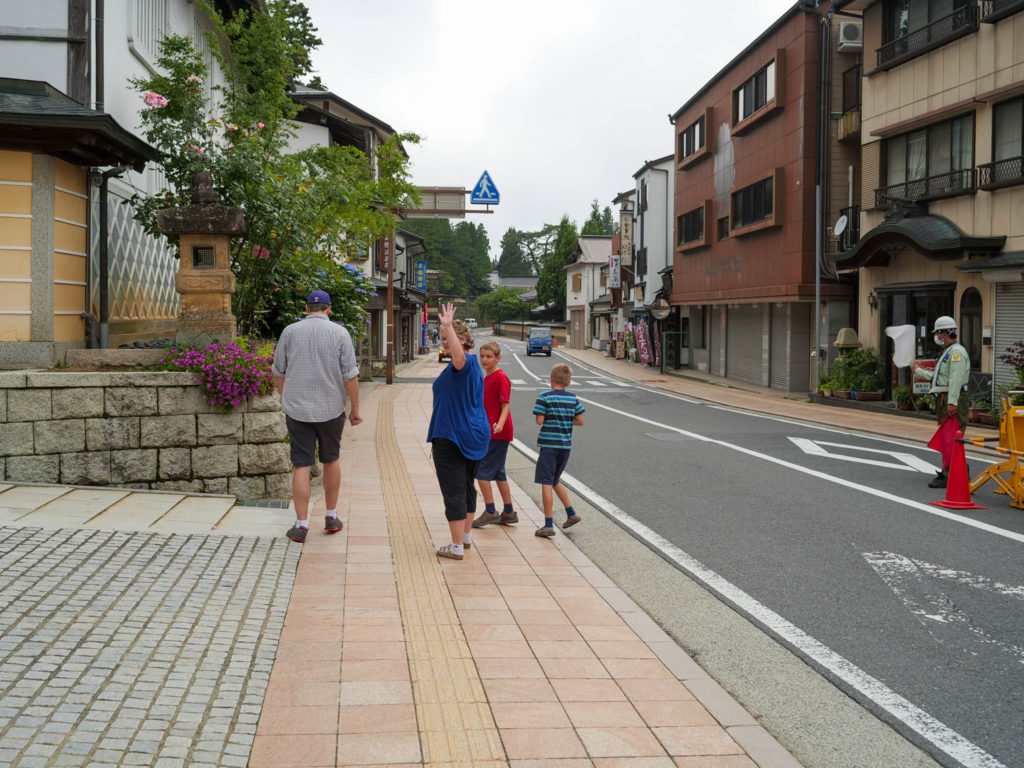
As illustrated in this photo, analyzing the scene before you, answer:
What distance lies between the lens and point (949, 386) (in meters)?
10.5

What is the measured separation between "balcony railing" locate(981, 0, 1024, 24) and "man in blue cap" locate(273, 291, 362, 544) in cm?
1615

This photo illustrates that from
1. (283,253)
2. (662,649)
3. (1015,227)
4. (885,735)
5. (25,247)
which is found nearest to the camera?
(885,735)

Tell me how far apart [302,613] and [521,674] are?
5.20 feet

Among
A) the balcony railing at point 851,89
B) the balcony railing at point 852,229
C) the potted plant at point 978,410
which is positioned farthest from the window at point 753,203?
the potted plant at point 978,410

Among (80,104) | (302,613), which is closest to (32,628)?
Answer: (302,613)

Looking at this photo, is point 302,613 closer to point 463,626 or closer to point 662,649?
point 463,626

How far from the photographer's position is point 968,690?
15.2ft

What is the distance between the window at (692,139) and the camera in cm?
3847

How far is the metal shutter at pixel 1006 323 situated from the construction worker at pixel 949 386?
Result: 7.85 metres

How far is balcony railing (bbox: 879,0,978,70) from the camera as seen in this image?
19.0 metres

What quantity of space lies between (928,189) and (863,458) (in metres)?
10.1

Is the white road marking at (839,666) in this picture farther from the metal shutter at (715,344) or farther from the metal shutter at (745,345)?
the metal shutter at (715,344)


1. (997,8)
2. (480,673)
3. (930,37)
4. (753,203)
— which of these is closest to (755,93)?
(753,203)

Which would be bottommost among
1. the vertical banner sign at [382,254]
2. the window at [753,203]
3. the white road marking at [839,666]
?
the white road marking at [839,666]
